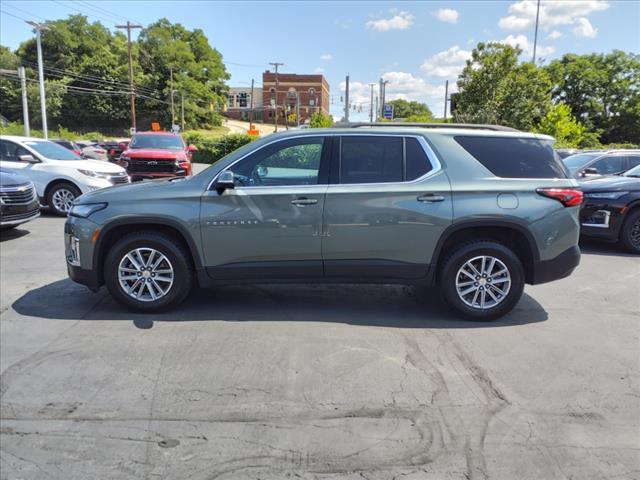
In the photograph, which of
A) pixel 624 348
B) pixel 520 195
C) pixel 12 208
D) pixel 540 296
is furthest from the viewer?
pixel 12 208

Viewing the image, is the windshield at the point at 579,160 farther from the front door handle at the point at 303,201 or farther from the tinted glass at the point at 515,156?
the front door handle at the point at 303,201

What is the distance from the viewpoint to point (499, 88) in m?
29.9

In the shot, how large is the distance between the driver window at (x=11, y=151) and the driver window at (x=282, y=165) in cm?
880

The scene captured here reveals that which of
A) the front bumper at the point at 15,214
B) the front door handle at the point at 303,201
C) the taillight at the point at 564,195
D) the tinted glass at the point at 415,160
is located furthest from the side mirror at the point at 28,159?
the taillight at the point at 564,195

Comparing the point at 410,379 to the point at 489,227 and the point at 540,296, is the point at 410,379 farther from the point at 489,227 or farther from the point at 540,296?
the point at 540,296

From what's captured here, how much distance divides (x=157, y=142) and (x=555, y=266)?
1387 centimetres

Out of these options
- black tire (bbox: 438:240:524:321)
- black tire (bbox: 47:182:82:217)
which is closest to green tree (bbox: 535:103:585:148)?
black tire (bbox: 47:182:82:217)

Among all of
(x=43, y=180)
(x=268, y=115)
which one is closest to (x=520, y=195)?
(x=43, y=180)

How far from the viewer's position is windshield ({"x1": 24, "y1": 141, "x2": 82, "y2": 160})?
1161 centimetres

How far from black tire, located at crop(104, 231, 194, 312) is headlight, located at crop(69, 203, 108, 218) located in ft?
1.22

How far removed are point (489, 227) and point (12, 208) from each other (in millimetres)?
7902

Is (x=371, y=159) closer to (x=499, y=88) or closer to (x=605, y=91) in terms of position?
(x=499, y=88)

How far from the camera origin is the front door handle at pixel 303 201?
4.82 m

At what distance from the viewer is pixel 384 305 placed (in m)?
5.48
